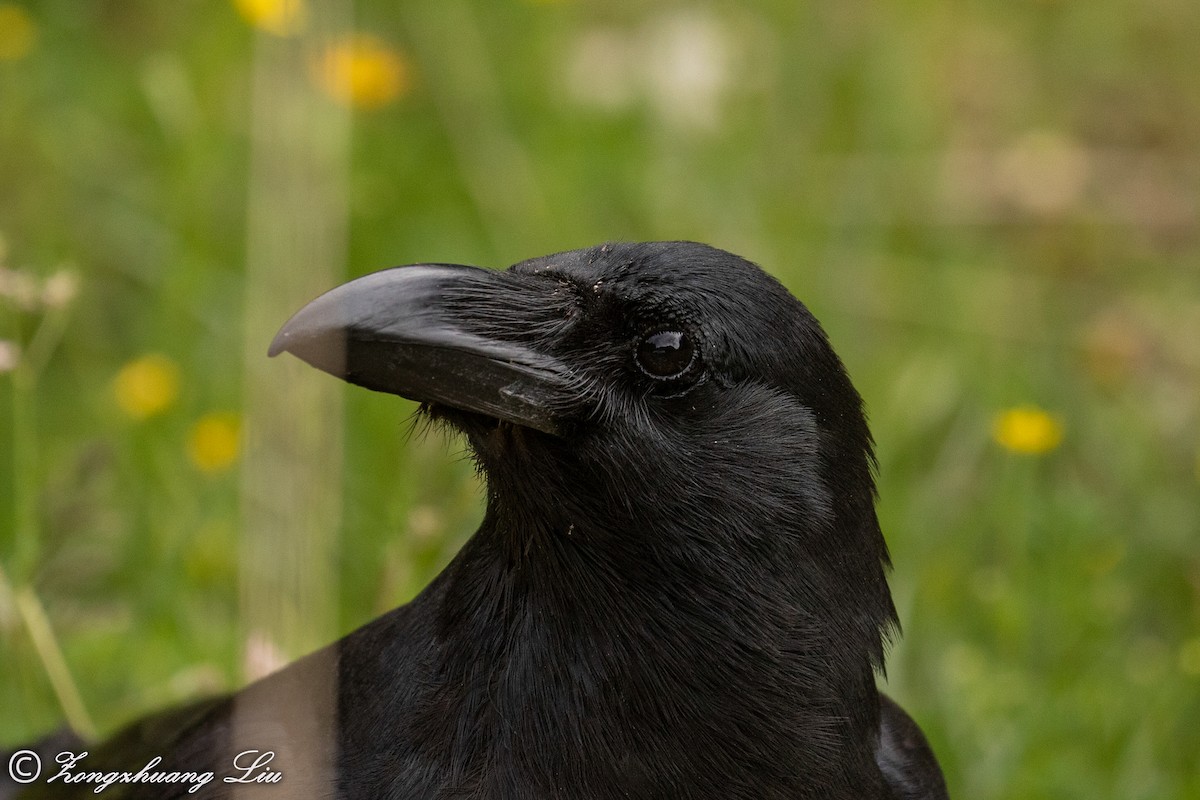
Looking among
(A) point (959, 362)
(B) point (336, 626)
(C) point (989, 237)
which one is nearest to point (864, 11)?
(C) point (989, 237)

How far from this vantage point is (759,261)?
589cm

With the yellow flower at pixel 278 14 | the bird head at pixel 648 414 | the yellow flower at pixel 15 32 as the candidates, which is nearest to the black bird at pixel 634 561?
the bird head at pixel 648 414

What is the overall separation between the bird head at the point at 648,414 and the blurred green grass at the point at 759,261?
123cm

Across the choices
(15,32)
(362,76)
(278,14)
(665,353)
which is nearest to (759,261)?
(362,76)

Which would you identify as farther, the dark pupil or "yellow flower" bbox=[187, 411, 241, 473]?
"yellow flower" bbox=[187, 411, 241, 473]

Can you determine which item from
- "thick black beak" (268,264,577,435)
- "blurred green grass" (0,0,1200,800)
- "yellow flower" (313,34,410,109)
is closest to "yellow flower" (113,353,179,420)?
"blurred green grass" (0,0,1200,800)

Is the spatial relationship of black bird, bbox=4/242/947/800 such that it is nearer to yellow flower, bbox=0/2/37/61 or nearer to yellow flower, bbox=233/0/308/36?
yellow flower, bbox=233/0/308/36

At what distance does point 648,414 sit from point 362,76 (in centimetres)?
338

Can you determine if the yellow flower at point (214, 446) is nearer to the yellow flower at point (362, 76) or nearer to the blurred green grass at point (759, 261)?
the blurred green grass at point (759, 261)

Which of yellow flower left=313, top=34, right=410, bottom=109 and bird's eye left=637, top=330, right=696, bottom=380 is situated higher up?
yellow flower left=313, top=34, right=410, bottom=109

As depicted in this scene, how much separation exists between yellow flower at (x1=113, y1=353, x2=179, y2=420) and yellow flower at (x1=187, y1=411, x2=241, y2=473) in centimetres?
14

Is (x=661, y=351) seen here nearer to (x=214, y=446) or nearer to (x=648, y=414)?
(x=648, y=414)

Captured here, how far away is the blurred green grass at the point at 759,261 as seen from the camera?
13.0 feet

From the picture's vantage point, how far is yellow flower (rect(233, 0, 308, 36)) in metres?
3.46
